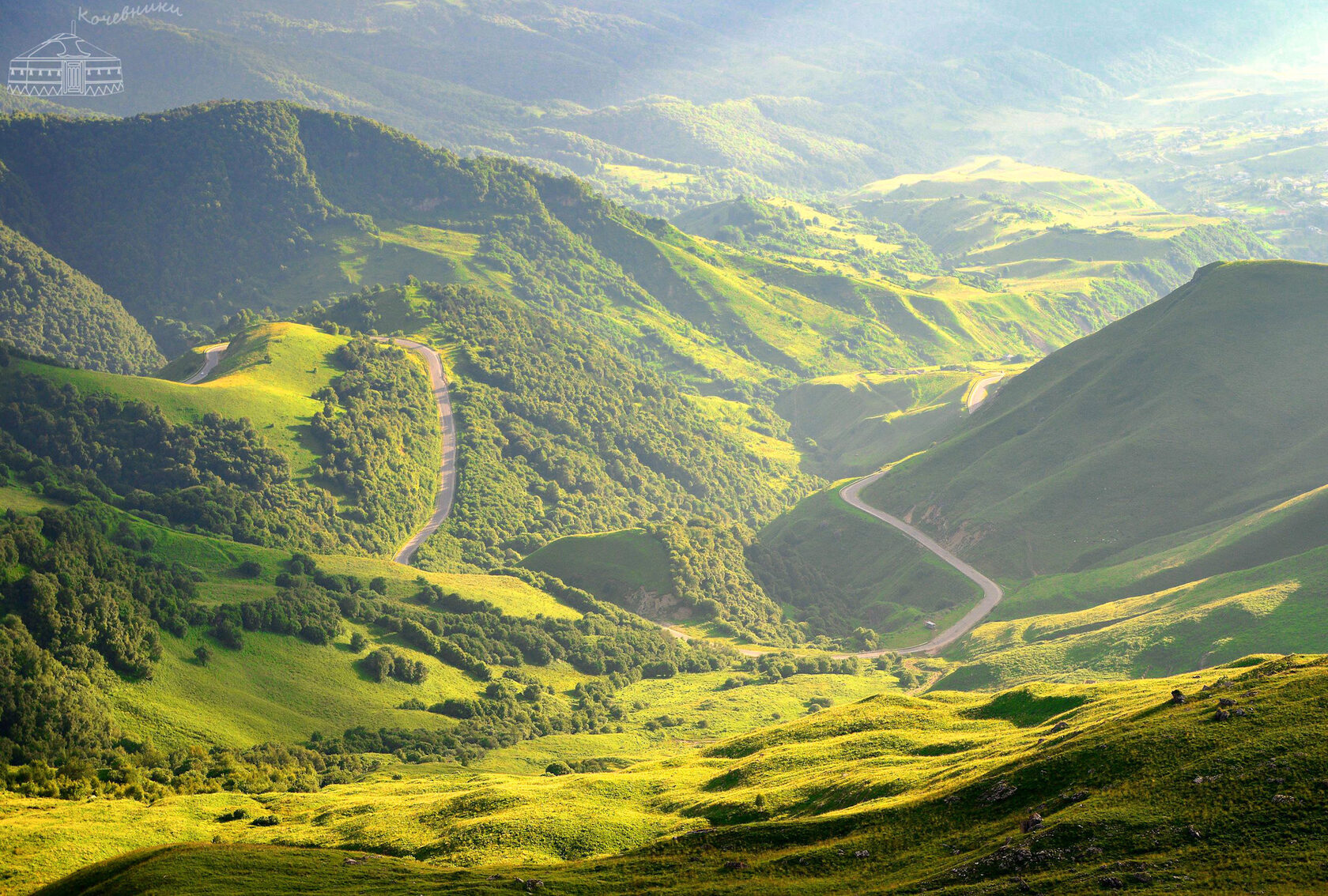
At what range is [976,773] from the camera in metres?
63.8

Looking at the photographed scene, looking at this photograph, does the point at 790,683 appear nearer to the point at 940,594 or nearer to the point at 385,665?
the point at 940,594

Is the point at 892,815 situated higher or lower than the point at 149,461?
higher

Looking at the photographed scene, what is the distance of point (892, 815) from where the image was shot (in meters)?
61.3

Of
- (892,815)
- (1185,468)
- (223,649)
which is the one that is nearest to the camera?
(892,815)

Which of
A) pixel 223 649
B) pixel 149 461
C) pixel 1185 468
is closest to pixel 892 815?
pixel 223 649

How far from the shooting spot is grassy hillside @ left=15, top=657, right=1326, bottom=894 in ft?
159

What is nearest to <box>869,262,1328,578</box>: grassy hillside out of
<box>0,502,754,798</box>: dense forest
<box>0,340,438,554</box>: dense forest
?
<box>0,502,754,798</box>: dense forest

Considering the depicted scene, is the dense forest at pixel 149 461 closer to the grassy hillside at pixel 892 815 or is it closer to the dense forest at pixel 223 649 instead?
the dense forest at pixel 223 649

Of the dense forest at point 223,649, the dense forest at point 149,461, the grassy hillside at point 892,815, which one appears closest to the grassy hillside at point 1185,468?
the dense forest at point 223,649

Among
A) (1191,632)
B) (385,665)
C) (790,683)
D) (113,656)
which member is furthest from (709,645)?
(113,656)

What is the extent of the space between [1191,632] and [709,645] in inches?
3141

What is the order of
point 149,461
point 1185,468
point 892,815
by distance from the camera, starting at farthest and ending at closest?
1. point 149,461
2. point 1185,468
3. point 892,815

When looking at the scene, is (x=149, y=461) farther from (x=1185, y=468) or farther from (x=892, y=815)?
(x=1185, y=468)

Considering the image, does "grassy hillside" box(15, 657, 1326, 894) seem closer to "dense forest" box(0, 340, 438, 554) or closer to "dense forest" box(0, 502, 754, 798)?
"dense forest" box(0, 502, 754, 798)
